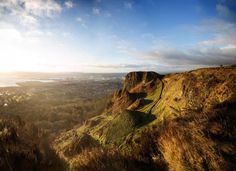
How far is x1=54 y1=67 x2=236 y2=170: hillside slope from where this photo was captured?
689cm

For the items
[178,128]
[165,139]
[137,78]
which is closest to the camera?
[178,128]

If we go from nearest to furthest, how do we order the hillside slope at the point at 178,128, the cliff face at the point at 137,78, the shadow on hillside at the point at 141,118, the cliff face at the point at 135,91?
the hillside slope at the point at 178,128 < the shadow on hillside at the point at 141,118 < the cliff face at the point at 135,91 < the cliff face at the point at 137,78

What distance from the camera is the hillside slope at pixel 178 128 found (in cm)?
689

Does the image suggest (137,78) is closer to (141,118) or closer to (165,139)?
(141,118)

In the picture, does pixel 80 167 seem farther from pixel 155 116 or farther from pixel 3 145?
pixel 155 116

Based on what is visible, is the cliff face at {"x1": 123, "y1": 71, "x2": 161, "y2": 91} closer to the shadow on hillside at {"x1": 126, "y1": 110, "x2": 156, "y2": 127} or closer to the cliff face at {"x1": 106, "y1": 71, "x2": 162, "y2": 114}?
the cliff face at {"x1": 106, "y1": 71, "x2": 162, "y2": 114}

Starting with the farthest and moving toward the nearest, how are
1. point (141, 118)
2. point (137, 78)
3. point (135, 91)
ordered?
point (137, 78)
point (135, 91)
point (141, 118)

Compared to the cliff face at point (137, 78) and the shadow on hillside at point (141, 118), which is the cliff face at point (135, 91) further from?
the shadow on hillside at point (141, 118)

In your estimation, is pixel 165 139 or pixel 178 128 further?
pixel 165 139

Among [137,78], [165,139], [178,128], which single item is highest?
[137,78]

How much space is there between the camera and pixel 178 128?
26.8ft

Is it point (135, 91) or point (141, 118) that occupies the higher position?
point (135, 91)

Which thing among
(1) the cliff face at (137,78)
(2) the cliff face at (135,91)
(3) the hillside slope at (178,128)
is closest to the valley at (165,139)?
(3) the hillside slope at (178,128)

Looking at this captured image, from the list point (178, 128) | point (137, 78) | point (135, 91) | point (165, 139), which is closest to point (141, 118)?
point (165, 139)
